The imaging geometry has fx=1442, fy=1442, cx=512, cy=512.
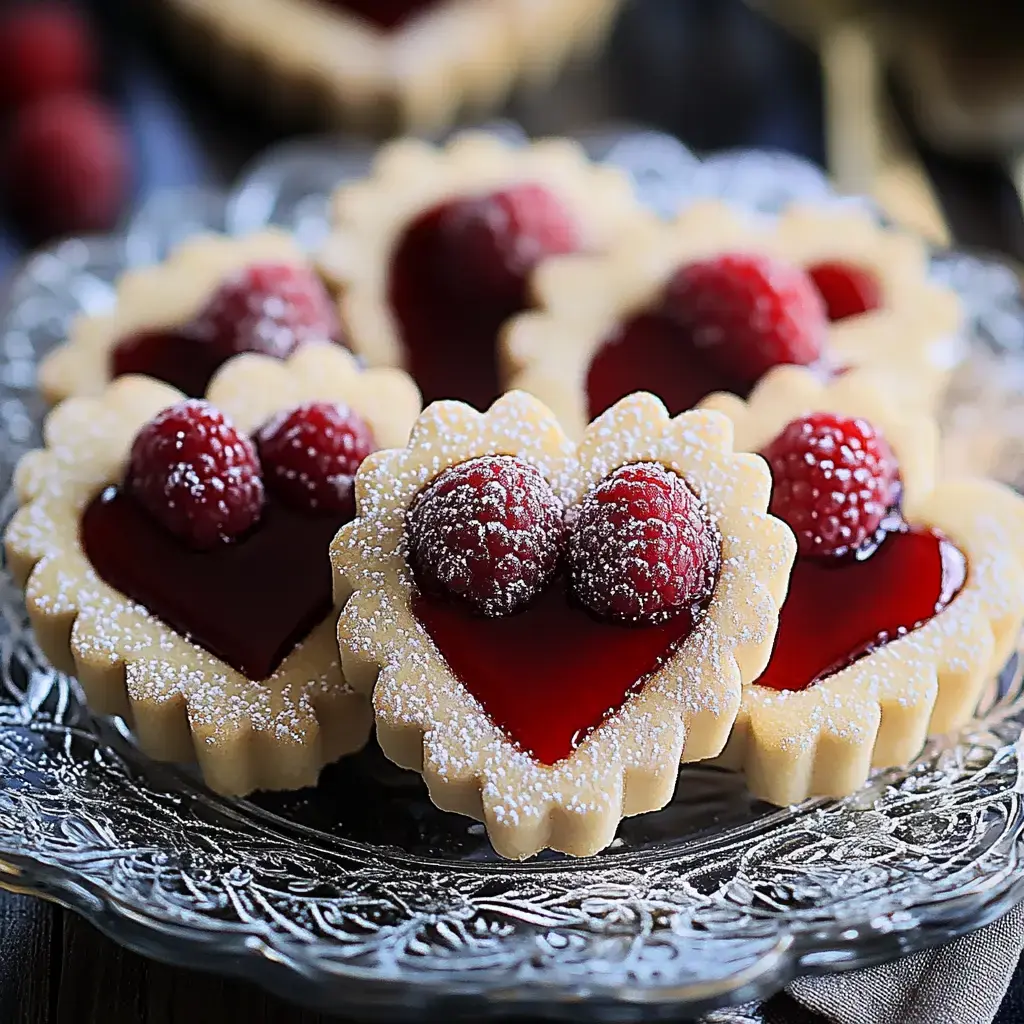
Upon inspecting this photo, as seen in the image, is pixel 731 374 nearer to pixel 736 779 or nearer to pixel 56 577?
pixel 736 779

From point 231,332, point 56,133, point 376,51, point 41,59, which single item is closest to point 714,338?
point 231,332

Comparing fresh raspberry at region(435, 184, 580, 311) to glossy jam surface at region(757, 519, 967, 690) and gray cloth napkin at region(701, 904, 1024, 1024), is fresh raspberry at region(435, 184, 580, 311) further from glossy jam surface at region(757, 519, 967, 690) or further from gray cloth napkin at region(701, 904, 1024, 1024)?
gray cloth napkin at region(701, 904, 1024, 1024)

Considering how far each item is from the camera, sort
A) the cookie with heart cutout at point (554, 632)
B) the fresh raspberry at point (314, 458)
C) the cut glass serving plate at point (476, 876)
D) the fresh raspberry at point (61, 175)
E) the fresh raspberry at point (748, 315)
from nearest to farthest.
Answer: the cut glass serving plate at point (476, 876) < the cookie with heart cutout at point (554, 632) < the fresh raspberry at point (314, 458) < the fresh raspberry at point (748, 315) < the fresh raspberry at point (61, 175)

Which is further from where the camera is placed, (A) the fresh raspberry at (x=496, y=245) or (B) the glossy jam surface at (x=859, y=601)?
(A) the fresh raspberry at (x=496, y=245)

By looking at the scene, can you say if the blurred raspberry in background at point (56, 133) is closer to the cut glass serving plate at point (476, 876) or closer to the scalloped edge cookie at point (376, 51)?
the scalloped edge cookie at point (376, 51)

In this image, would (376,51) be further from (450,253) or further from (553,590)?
(553,590)

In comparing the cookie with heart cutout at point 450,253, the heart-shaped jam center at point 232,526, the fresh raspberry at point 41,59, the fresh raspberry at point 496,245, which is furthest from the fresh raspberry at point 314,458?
the fresh raspberry at point 41,59
